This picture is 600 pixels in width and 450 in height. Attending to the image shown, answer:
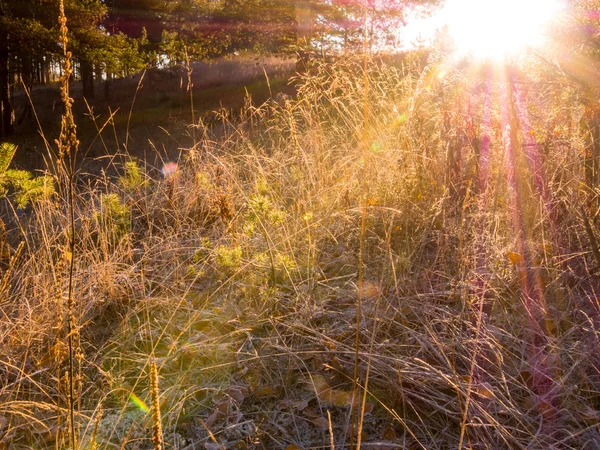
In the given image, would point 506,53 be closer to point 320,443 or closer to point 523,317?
point 523,317

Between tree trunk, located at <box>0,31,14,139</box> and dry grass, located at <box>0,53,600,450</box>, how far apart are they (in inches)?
414

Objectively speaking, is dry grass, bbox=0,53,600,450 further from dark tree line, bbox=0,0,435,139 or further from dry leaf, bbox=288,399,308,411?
dark tree line, bbox=0,0,435,139

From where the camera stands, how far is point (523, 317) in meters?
1.91

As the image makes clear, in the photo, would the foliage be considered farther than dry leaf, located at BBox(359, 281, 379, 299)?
Yes

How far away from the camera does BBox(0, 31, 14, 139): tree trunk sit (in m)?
11.2

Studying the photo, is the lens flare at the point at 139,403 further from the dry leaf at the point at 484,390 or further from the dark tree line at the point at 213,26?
the dark tree line at the point at 213,26

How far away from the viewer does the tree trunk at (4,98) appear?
11.2m

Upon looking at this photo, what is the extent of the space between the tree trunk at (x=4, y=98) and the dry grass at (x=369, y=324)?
10.5 m

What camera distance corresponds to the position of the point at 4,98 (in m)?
12.1

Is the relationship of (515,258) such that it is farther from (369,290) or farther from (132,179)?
(132,179)

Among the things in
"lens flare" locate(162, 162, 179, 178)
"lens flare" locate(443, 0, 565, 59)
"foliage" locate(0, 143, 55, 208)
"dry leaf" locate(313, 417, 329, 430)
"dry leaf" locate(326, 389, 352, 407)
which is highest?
"lens flare" locate(443, 0, 565, 59)

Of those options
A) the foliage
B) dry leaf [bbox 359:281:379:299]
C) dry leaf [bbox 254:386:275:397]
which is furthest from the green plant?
dry leaf [bbox 254:386:275:397]

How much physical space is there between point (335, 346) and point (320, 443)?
0.39 metres

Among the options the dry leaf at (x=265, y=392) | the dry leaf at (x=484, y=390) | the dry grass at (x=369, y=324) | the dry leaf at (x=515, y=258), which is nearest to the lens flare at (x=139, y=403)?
the dry grass at (x=369, y=324)
